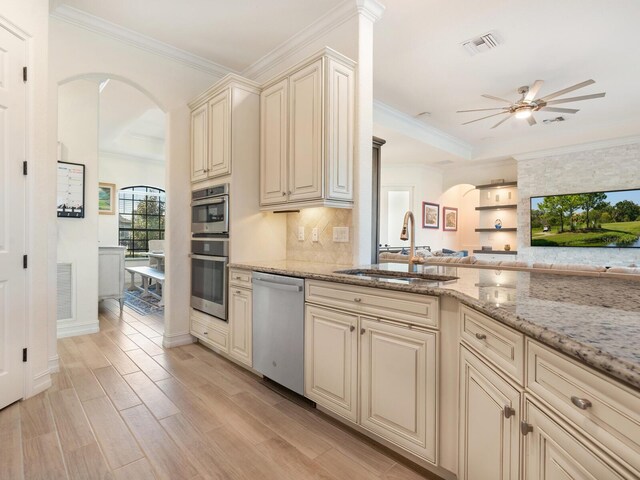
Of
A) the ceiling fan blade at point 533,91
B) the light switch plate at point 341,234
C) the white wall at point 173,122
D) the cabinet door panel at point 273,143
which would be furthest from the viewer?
the ceiling fan blade at point 533,91

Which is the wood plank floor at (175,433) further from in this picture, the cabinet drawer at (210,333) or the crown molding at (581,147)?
the crown molding at (581,147)

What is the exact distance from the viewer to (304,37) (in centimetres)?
312

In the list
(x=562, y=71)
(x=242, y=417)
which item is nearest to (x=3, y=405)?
(x=242, y=417)

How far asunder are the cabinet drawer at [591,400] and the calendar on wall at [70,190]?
4546 millimetres

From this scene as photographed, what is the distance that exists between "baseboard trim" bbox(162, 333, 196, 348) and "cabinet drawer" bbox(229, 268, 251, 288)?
105cm

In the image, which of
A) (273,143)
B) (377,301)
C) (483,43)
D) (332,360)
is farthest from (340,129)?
(483,43)

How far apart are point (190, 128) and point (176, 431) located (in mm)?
2867

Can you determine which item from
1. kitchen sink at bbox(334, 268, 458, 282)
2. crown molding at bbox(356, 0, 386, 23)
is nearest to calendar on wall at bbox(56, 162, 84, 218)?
kitchen sink at bbox(334, 268, 458, 282)

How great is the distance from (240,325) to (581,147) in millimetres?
Answer: 6875

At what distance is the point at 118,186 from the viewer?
7.37 metres

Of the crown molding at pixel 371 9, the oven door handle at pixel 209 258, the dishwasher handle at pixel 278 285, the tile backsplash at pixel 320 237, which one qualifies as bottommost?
the dishwasher handle at pixel 278 285

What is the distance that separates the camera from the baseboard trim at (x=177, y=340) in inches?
133

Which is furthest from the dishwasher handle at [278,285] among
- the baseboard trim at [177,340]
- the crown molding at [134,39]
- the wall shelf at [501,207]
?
the wall shelf at [501,207]

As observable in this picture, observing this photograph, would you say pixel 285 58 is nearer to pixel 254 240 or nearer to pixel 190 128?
pixel 190 128
